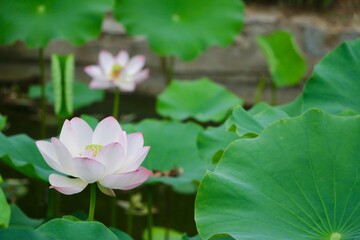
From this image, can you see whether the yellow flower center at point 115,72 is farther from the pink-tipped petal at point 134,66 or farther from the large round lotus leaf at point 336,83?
the large round lotus leaf at point 336,83

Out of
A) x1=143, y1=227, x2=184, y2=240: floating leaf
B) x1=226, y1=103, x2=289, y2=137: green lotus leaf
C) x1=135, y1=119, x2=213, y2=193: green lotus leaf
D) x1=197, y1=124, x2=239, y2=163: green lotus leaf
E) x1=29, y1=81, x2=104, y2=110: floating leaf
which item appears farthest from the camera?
x1=29, y1=81, x2=104, y2=110: floating leaf

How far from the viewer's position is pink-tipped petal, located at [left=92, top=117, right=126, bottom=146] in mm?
1115

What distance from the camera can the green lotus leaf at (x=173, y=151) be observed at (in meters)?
1.71

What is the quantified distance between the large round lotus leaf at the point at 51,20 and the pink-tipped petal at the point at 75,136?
4.49 feet

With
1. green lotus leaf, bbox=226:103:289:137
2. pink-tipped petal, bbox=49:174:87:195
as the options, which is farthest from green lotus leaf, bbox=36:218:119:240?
green lotus leaf, bbox=226:103:289:137

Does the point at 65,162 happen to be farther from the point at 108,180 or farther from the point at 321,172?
the point at 321,172

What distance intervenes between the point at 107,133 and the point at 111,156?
0.10m

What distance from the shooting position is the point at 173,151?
5.93 ft

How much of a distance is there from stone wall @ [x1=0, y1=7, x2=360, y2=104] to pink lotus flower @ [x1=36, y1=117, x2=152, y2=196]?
3.17 meters

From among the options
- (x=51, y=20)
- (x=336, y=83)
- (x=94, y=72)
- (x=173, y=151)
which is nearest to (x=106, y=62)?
(x=94, y=72)

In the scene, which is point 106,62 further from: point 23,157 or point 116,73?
point 23,157

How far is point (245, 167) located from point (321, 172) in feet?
0.39

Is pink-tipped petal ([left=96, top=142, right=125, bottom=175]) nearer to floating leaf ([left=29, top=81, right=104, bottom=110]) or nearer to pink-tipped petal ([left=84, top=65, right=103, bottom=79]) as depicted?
pink-tipped petal ([left=84, top=65, right=103, bottom=79])

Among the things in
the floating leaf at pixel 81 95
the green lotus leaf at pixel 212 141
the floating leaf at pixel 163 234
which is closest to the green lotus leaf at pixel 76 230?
the green lotus leaf at pixel 212 141
